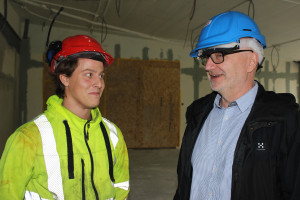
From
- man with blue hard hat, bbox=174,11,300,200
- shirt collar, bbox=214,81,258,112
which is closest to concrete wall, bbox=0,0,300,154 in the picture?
man with blue hard hat, bbox=174,11,300,200

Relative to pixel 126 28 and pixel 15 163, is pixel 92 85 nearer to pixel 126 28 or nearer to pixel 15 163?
pixel 15 163

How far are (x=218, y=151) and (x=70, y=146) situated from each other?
2.68 feet

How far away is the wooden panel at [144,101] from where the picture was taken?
632cm

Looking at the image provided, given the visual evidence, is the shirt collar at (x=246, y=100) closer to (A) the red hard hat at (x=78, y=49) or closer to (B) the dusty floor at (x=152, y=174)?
(A) the red hard hat at (x=78, y=49)

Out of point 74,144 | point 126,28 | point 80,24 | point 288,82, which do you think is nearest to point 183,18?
point 126,28

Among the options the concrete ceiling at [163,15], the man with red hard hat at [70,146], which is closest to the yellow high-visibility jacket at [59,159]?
the man with red hard hat at [70,146]

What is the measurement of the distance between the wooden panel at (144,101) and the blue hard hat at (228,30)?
16.5 feet

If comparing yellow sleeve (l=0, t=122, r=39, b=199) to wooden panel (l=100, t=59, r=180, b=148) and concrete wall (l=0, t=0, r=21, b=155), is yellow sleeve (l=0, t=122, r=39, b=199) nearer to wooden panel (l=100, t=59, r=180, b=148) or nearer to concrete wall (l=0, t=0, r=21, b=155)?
concrete wall (l=0, t=0, r=21, b=155)

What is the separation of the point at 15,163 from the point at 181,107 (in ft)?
19.2

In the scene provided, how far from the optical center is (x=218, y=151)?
4.30 ft

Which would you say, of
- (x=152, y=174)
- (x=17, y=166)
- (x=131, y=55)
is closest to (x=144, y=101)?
(x=131, y=55)

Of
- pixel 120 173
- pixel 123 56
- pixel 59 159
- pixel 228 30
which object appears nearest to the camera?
pixel 59 159

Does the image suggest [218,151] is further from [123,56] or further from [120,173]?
[123,56]

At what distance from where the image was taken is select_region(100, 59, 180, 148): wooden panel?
6316 mm
